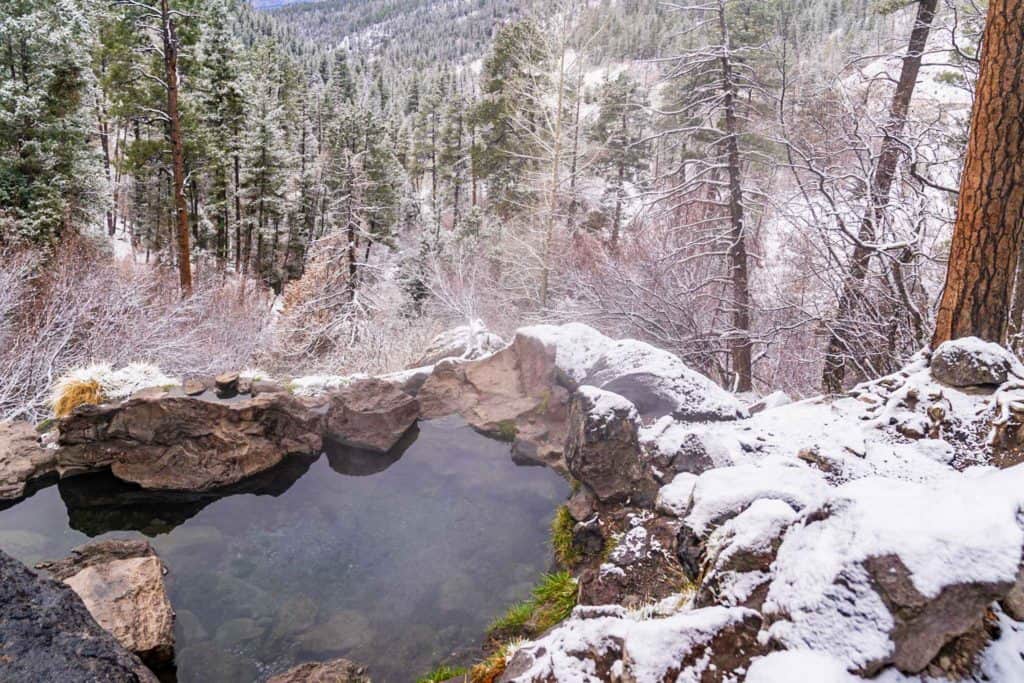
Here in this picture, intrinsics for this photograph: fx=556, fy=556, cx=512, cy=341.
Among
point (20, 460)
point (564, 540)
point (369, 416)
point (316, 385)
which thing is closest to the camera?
point (564, 540)

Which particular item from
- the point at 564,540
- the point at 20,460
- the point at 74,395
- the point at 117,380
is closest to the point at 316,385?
the point at 117,380

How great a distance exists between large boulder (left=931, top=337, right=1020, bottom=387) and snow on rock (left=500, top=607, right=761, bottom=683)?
3.05 metres

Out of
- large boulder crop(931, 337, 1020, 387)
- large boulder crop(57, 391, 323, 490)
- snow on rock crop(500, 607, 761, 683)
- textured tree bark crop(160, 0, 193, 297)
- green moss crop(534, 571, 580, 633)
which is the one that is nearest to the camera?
snow on rock crop(500, 607, 761, 683)

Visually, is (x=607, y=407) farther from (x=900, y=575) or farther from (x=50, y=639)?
(x=50, y=639)

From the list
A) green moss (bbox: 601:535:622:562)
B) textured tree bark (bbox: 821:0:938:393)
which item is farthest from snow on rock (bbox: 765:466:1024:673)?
textured tree bark (bbox: 821:0:938:393)

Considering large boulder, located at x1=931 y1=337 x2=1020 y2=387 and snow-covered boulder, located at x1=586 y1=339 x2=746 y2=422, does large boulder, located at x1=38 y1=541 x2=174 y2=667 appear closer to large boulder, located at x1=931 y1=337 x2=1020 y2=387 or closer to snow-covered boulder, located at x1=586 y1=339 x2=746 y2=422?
snow-covered boulder, located at x1=586 y1=339 x2=746 y2=422

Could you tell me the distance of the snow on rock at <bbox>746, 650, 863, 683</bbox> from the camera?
1653mm

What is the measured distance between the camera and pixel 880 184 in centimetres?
712

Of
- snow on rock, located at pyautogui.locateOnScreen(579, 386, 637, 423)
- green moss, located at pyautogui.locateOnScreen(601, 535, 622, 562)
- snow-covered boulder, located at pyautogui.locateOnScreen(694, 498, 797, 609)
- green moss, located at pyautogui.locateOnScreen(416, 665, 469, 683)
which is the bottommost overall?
green moss, located at pyautogui.locateOnScreen(416, 665, 469, 683)

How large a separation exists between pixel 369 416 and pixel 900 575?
614cm

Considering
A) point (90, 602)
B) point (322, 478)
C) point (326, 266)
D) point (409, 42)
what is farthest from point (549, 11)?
point (409, 42)

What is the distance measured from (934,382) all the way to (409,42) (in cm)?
15504

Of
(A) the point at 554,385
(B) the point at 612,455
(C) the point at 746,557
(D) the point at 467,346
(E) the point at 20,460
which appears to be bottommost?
(D) the point at 467,346

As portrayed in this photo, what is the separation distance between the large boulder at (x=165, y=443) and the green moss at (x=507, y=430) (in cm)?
285
